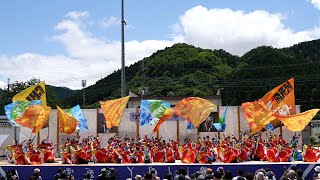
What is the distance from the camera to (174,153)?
796 inches

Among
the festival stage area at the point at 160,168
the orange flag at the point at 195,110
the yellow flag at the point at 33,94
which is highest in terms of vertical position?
the yellow flag at the point at 33,94

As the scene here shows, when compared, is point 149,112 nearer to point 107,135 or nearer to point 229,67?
point 107,135

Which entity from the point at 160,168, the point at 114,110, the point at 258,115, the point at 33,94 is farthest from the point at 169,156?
the point at 33,94

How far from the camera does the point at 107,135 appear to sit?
24.4 metres

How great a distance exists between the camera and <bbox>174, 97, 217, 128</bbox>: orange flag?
21.1m

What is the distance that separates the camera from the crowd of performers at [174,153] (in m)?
18.5

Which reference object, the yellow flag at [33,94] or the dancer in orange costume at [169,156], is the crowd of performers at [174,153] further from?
the yellow flag at [33,94]

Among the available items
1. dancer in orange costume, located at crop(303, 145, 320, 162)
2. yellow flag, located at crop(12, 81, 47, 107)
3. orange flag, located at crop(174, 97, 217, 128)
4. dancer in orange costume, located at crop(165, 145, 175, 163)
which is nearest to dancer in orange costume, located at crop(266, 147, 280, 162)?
dancer in orange costume, located at crop(303, 145, 320, 162)

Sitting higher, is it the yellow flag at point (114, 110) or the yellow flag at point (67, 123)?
the yellow flag at point (114, 110)

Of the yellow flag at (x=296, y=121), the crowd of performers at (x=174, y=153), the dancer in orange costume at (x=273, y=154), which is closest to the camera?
the dancer in orange costume at (x=273, y=154)

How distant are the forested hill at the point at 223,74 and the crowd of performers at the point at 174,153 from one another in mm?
31334

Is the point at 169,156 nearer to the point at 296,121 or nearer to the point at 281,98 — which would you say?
the point at 296,121

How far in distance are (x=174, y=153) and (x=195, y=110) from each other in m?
2.47

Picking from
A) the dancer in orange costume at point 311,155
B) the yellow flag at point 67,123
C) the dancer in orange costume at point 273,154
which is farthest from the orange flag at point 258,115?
the yellow flag at point 67,123
